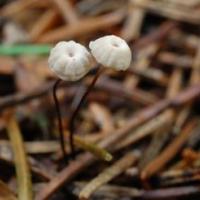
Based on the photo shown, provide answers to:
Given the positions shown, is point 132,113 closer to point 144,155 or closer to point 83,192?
point 144,155

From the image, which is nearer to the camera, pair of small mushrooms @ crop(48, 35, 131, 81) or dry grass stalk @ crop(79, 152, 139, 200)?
pair of small mushrooms @ crop(48, 35, 131, 81)

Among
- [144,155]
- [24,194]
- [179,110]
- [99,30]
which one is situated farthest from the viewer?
[99,30]

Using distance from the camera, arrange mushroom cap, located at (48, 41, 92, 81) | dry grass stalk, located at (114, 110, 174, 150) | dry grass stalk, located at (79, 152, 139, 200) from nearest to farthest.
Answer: mushroom cap, located at (48, 41, 92, 81), dry grass stalk, located at (79, 152, 139, 200), dry grass stalk, located at (114, 110, 174, 150)

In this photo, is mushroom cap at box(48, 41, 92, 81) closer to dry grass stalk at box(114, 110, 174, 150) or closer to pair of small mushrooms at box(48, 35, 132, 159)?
pair of small mushrooms at box(48, 35, 132, 159)

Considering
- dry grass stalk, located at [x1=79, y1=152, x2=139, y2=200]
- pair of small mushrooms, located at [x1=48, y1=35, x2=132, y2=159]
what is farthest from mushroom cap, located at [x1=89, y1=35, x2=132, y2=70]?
dry grass stalk, located at [x1=79, y1=152, x2=139, y2=200]

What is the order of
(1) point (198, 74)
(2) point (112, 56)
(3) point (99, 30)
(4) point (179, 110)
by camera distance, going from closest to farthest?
(2) point (112, 56) → (4) point (179, 110) → (1) point (198, 74) → (3) point (99, 30)

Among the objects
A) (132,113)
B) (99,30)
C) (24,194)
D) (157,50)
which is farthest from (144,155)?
(99,30)

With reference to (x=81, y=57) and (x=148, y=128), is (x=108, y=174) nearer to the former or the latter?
(x=148, y=128)

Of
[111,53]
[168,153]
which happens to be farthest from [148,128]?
[111,53]
